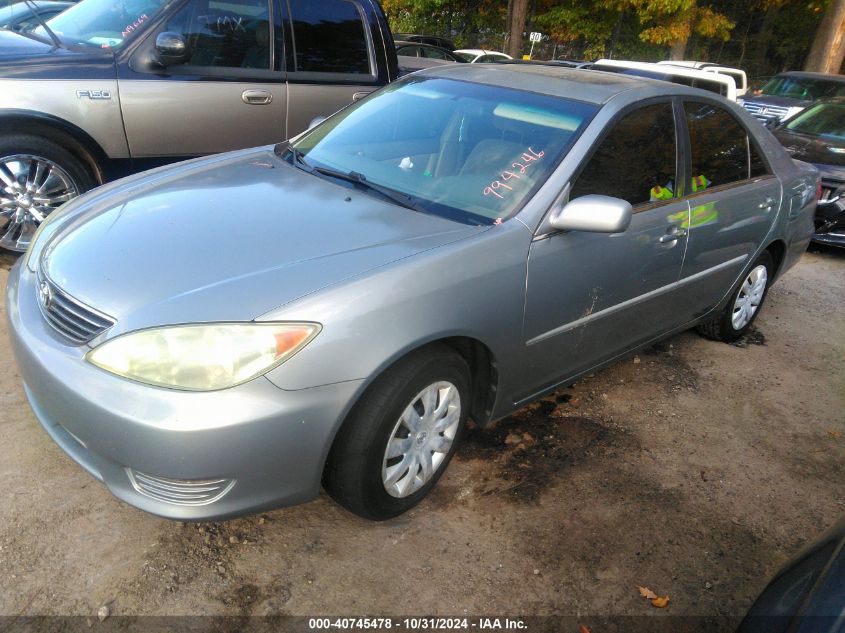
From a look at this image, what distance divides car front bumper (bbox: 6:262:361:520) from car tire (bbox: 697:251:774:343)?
301 centimetres

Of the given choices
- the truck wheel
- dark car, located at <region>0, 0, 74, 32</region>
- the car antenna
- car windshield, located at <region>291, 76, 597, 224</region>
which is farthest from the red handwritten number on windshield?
dark car, located at <region>0, 0, 74, 32</region>

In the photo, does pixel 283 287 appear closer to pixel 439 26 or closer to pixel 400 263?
pixel 400 263

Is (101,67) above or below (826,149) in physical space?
above

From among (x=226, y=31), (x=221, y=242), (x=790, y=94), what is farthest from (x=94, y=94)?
(x=790, y=94)

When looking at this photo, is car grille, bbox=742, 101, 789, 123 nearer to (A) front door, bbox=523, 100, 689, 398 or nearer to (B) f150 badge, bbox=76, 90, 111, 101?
(A) front door, bbox=523, 100, 689, 398

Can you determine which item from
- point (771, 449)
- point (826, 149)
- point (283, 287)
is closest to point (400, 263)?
point (283, 287)

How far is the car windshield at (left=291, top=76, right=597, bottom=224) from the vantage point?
2.86 m

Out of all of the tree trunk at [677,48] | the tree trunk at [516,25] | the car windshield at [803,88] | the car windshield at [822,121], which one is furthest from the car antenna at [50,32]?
the tree trunk at [677,48]

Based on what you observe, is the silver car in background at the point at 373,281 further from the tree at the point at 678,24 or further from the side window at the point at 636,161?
the tree at the point at 678,24

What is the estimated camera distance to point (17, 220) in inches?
171

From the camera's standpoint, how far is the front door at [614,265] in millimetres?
2828

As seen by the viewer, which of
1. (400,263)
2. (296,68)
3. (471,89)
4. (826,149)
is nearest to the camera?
(400,263)

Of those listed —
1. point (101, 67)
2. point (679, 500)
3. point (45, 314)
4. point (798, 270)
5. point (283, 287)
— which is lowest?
point (798, 270)

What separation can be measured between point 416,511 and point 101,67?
348 centimetres
